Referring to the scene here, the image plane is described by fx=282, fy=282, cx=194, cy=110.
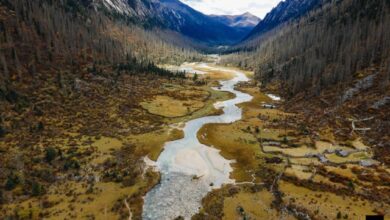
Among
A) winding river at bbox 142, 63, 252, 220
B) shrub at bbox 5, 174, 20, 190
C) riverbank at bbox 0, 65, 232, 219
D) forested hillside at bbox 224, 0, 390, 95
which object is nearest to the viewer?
winding river at bbox 142, 63, 252, 220

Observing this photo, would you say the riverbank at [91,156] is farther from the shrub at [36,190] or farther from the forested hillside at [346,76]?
the forested hillside at [346,76]

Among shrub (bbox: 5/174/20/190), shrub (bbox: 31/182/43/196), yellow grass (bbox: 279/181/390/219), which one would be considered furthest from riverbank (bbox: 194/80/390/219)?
shrub (bbox: 5/174/20/190)

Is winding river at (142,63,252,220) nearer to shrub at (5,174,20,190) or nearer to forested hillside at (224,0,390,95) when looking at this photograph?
shrub at (5,174,20,190)

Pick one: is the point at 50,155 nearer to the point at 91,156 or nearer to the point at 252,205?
the point at 91,156

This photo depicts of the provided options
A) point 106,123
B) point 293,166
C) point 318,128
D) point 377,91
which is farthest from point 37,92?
point 377,91

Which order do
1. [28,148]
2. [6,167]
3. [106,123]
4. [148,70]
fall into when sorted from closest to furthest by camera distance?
[6,167] → [28,148] → [106,123] → [148,70]

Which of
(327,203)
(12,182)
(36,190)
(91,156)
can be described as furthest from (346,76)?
(12,182)

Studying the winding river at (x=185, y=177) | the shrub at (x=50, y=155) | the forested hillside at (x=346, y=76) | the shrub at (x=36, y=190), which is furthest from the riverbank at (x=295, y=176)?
the shrub at (x=50, y=155)

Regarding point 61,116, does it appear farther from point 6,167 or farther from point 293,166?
point 293,166
